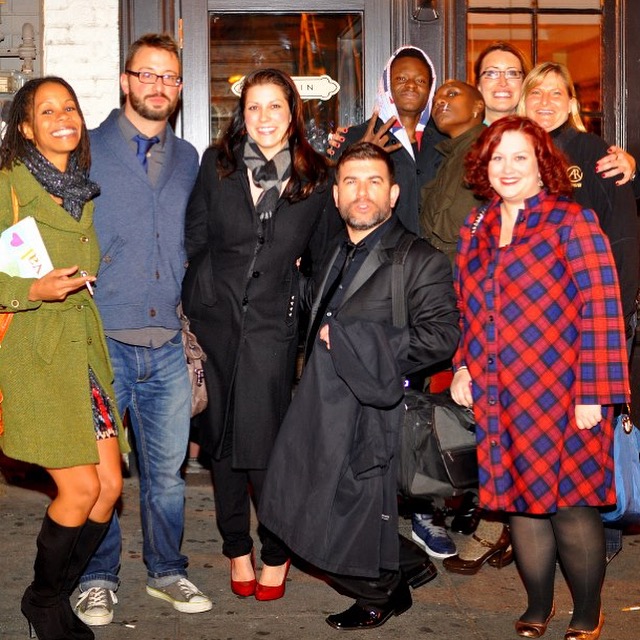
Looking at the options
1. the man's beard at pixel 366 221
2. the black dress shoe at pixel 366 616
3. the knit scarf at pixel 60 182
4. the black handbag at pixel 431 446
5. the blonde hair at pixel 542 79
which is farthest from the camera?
the blonde hair at pixel 542 79

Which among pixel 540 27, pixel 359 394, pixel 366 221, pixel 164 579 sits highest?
pixel 540 27

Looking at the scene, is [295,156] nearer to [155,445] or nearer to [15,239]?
[15,239]

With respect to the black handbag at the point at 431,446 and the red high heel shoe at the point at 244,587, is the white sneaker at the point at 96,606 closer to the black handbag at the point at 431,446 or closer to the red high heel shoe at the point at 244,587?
the red high heel shoe at the point at 244,587

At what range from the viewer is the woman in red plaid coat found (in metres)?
4.06

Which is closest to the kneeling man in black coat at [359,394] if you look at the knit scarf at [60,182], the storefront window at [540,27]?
the knit scarf at [60,182]

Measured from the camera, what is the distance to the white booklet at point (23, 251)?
4.04 meters

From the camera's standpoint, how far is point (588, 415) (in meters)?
4.08

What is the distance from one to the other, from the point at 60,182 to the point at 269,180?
923 millimetres

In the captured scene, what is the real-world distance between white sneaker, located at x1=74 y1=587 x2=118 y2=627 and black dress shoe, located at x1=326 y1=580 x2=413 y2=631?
3.15 ft

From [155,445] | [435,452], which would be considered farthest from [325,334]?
[155,445]

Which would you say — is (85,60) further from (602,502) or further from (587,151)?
(602,502)

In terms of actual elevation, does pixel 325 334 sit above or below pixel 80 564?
above

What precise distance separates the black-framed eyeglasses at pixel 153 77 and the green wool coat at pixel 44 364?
736mm

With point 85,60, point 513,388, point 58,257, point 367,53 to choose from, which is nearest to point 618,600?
point 513,388
